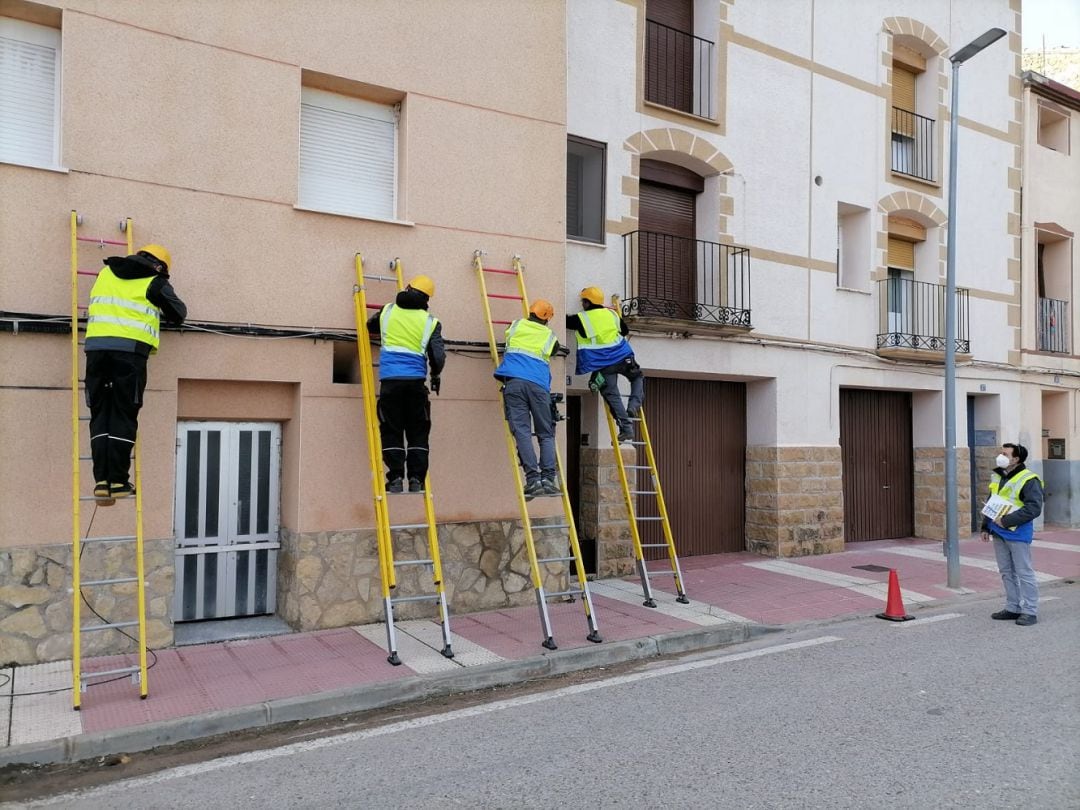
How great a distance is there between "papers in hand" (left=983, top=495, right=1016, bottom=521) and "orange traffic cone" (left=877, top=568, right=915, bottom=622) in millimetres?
1149

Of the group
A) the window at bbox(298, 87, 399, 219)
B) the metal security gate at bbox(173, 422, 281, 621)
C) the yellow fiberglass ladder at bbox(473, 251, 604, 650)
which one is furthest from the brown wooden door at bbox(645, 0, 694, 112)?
the metal security gate at bbox(173, 422, 281, 621)

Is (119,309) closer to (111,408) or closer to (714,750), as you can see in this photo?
(111,408)

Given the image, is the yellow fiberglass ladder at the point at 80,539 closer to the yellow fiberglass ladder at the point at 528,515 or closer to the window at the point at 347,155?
the window at the point at 347,155

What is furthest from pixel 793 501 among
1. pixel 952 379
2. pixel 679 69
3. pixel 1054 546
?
pixel 679 69

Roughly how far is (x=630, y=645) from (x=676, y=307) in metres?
5.54

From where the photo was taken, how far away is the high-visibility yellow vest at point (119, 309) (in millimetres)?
6156

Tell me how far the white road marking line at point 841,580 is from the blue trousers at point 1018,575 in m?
1.14

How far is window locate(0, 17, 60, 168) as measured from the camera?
6809 mm

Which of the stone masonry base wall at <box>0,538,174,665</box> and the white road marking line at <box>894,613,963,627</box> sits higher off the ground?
the stone masonry base wall at <box>0,538,174,665</box>

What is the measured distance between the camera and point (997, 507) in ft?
28.7

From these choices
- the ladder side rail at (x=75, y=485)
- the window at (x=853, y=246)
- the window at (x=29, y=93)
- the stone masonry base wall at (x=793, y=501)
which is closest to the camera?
the ladder side rail at (x=75, y=485)

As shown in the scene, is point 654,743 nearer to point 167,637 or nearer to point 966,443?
point 167,637

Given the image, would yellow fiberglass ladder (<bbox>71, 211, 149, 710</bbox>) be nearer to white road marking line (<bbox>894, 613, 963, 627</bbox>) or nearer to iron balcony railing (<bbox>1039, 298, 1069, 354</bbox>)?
white road marking line (<bbox>894, 613, 963, 627</bbox>)

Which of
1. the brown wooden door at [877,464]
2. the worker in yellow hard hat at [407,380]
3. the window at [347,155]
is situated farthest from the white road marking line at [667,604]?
A: the brown wooden door at [877,464]
